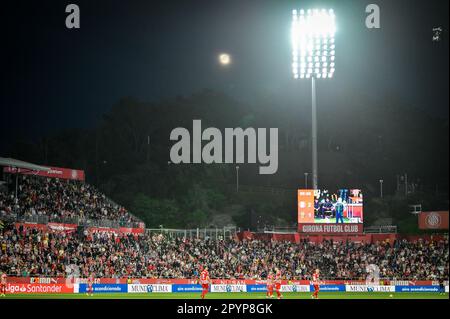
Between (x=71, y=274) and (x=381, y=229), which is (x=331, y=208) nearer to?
(x=381, y=229)

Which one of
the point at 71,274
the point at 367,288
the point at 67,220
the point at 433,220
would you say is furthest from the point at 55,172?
the point at 433,220

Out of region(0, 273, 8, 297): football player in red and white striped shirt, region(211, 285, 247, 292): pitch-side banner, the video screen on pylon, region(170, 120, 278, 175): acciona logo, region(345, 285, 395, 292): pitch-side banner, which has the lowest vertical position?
region(345, 285, 395, 292): pitch-side banner

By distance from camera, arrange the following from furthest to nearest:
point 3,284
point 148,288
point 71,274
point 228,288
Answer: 1. point 228,288
2. point 148,288
3. point 71,274
4. point 3,284

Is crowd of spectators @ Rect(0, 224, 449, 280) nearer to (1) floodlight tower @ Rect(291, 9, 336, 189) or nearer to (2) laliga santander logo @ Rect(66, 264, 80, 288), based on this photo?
(2) laliga santander logo @ Rect(66, 264, 80, 288)

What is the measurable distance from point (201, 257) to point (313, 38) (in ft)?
67.6

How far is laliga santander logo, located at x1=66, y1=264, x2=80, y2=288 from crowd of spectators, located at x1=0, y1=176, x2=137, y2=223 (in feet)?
19.7

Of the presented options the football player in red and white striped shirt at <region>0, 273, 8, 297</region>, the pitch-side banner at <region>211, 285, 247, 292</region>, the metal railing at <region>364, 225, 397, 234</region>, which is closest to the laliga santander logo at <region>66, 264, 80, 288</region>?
the football player in red and white striped shirt at <region>0, 273, 8, 297</region>

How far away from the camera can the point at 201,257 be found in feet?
170

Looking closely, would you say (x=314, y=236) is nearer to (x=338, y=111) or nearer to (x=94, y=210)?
(x=94, y=210)

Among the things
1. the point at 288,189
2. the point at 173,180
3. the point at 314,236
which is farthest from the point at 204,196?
the point at 314,236

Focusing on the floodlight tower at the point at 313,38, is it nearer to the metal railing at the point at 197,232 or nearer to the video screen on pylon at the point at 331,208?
the video screen on pylon at the point at 331,208

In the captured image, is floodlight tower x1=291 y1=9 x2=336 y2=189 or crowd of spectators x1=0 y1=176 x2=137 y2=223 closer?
crowd of spectators x1=0 y1=176 x2=137 y2=223

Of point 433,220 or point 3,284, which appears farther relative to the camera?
point 433,220

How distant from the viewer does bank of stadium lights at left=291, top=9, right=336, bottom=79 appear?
55.0m
